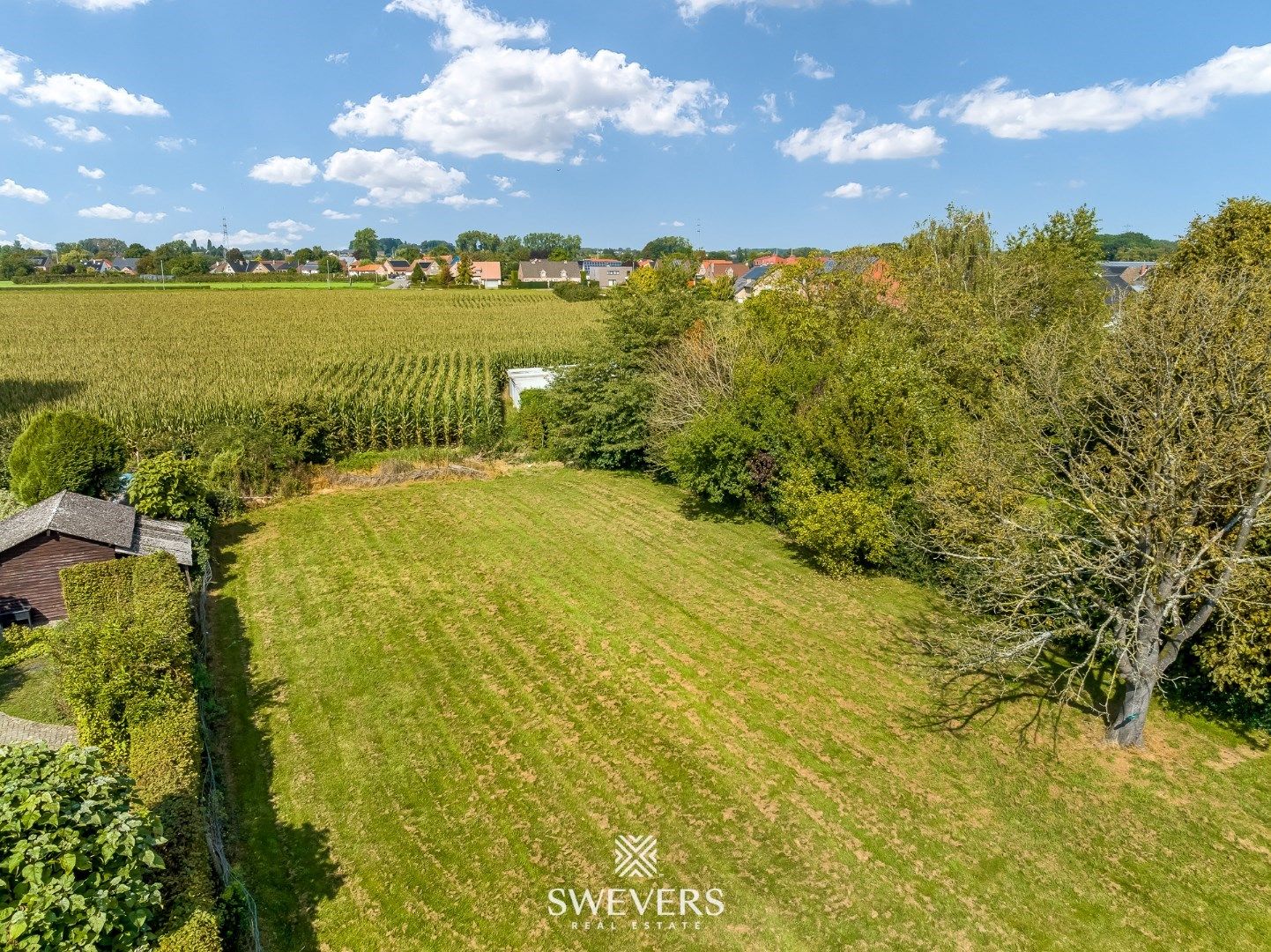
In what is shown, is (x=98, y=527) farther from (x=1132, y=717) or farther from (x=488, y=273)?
(x=488, y=273)

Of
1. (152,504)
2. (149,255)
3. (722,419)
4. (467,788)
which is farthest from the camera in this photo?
(149,255)

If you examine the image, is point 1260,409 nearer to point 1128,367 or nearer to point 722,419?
point 1128,367

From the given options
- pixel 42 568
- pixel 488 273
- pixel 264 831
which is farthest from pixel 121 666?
pixel 488 273

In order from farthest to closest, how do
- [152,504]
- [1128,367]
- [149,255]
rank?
[149,255], [152,504], [1128,367]

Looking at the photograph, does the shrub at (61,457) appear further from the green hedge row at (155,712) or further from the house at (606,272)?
the house at (606,272)

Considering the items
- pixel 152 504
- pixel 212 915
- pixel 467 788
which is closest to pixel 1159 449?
pixel 467 788

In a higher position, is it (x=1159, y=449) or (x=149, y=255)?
(x=149, y=255)

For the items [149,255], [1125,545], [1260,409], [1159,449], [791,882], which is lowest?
[791,882]

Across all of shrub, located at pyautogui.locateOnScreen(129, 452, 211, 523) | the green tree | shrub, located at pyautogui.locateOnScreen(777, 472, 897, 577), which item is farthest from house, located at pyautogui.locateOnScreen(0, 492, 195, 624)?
the green tree
